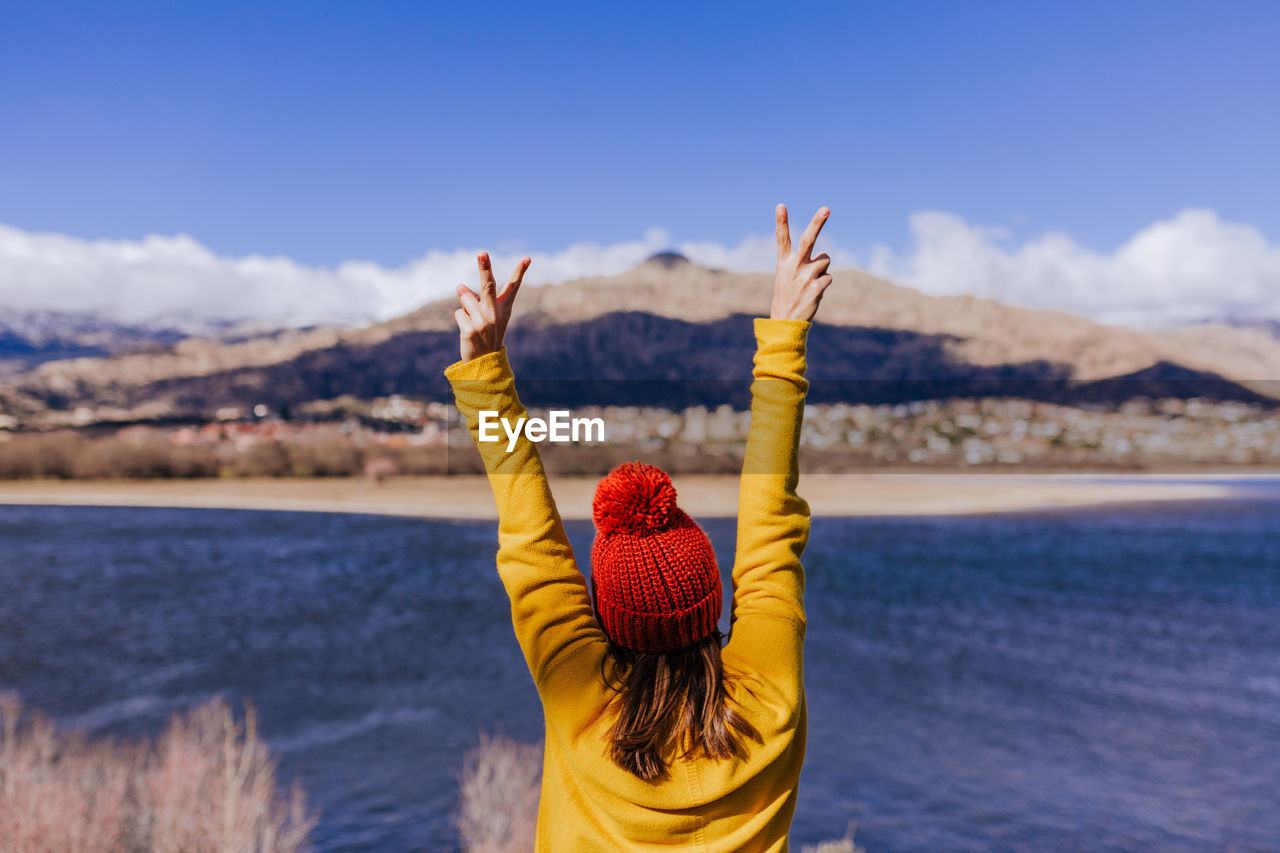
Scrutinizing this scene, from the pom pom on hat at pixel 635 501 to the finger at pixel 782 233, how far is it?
1.91ft

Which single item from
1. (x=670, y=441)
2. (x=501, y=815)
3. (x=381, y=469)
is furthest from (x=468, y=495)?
(x=501, y=815)

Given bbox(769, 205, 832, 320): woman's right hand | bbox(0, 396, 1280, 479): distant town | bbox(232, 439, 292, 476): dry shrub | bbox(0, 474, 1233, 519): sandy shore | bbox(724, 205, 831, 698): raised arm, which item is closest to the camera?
bbox(724, 205, 831, 698): raised arm

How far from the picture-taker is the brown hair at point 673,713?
1432 millimetres

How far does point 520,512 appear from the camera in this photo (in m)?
1.51

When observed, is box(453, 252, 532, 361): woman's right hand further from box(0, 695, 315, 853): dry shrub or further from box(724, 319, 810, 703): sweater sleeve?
box(0, 695, 315, 853): dry shrub

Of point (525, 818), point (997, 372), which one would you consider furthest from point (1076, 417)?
point (525, 818)

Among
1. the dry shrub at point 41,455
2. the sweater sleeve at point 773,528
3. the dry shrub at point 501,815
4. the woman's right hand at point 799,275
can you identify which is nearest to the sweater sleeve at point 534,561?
the sweater sleeve at point 773,528

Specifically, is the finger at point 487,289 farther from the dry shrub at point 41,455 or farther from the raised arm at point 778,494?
the dry shrub at point 41,455

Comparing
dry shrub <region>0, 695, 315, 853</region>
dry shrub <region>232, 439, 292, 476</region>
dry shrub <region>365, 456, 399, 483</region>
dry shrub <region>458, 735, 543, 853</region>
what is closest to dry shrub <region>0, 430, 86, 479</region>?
dry shrub <region>232, 439, 292, 476</region>

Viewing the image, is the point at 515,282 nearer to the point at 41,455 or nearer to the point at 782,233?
the point at 782,233

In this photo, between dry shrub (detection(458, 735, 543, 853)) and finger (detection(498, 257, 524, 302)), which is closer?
finger (detection(498, 257, 524, 302))

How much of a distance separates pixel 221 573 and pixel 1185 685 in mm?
44664

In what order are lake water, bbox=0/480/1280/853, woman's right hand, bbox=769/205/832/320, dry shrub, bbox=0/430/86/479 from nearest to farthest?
woman's right hand, bbox=769/205/832/320, lake water, bbox=0/480/1280/853, dry shrub, bbox=0/430/86/479

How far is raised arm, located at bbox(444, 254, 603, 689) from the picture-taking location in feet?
4.87
